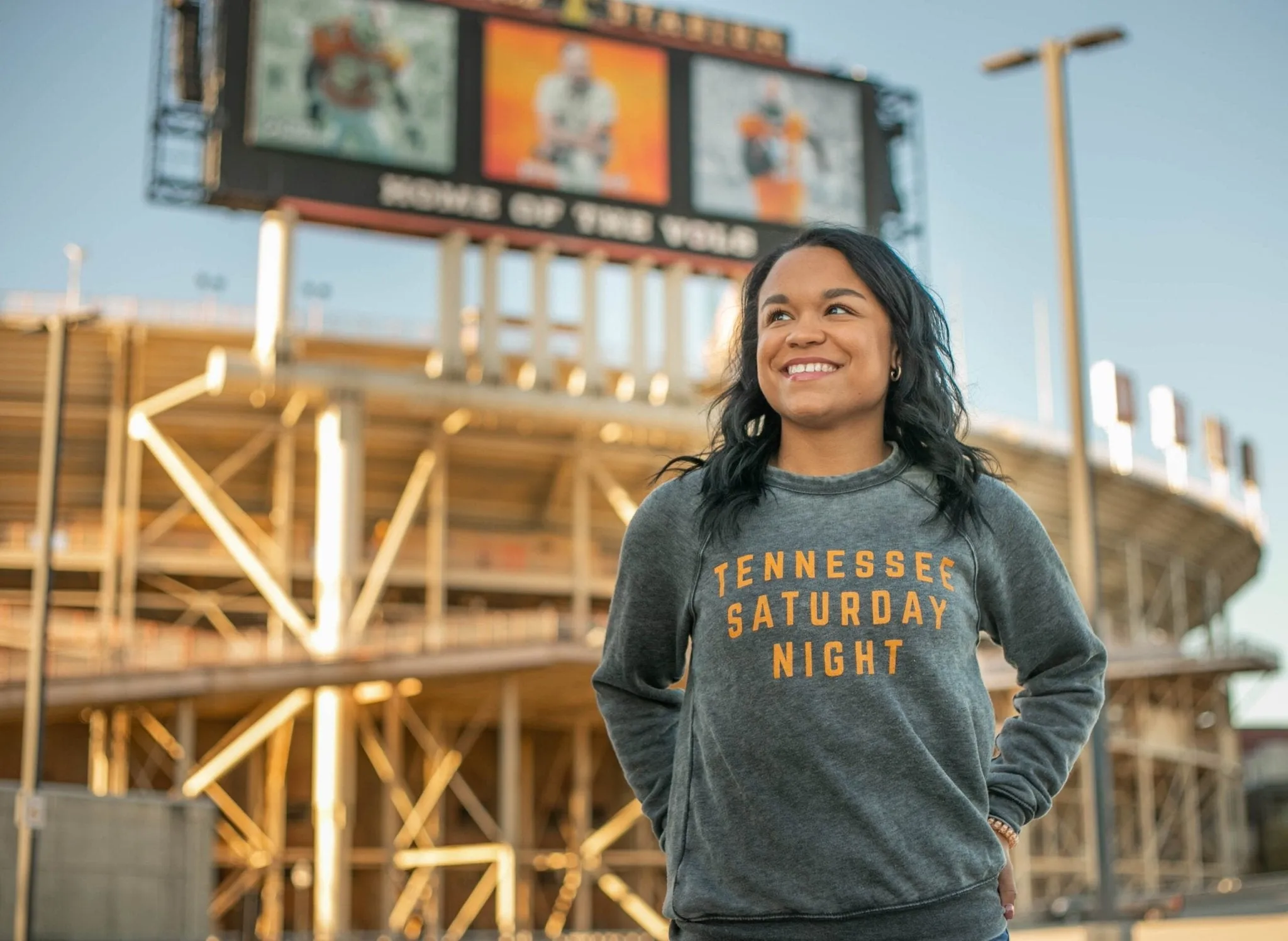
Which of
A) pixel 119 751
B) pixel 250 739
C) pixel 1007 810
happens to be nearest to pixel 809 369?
pixel 1007 810

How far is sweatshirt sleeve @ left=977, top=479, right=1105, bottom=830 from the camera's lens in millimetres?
2854

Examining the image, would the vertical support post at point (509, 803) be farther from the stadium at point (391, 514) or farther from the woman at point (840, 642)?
the woman at point (840, 642)

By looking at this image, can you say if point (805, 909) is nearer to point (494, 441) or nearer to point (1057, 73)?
point (1057, 73)

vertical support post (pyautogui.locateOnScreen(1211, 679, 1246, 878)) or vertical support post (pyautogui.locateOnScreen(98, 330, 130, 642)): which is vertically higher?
vertical support post (pyautogui.locateOnScreen(98, 330, 130, 642))

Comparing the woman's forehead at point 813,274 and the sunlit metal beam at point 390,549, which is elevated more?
the sunlit metal beam at point 390,549

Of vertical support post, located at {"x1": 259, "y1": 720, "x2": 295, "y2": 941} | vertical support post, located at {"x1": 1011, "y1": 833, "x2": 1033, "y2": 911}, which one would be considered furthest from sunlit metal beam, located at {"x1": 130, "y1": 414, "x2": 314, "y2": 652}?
vertical support post, located at {"x1": 1011, "y1": 833, "x2": 1033, "y2": 911}

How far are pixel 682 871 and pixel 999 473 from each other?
3.27ft

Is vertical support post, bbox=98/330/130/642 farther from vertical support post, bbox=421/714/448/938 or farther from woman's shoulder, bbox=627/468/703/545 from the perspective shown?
woman's shoulder, bbox=627/468/703/545

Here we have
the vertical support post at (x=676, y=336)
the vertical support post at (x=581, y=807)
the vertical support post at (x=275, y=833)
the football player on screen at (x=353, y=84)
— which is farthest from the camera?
the vertical support post at (x=581, y=807)

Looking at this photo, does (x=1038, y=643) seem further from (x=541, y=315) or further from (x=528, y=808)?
(x=528, y=808)

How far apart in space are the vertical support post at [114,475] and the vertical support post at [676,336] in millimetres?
12981

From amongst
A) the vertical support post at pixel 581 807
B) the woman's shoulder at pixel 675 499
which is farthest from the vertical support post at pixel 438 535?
the woman's shoulder at pixel 675 499

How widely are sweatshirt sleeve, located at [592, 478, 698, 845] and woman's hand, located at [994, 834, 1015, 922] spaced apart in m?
0.56

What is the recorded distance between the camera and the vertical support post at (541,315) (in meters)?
38.1
